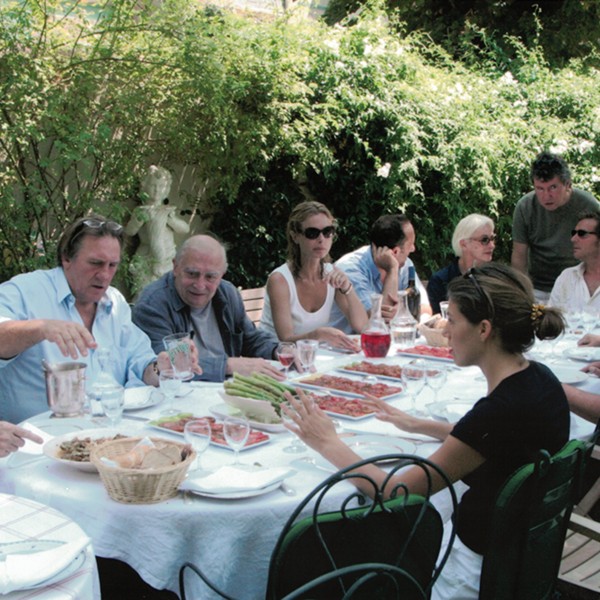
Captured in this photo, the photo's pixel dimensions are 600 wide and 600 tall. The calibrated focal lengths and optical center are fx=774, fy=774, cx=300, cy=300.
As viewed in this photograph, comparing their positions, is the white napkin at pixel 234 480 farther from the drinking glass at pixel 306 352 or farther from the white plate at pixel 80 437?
the drinking glass at pixel 306 352

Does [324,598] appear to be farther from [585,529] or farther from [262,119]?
[262,119]

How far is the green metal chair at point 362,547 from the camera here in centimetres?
166

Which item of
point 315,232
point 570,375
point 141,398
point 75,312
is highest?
point 315,232

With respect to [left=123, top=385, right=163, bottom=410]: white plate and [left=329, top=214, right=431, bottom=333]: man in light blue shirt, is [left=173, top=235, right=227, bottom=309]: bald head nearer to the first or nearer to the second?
[left=123, top=385, right=163, bottom=410]: white plate

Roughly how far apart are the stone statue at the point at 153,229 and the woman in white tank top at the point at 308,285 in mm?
2136

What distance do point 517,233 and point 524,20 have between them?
8.08 m

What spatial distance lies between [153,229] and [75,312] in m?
3.50

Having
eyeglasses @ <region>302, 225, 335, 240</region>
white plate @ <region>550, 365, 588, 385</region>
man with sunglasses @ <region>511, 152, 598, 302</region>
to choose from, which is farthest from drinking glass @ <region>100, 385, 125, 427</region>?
man with sunglasses @ <region>511, 152, 598, 302</region>

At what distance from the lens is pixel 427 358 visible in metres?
3.86

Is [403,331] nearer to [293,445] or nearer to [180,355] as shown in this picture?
[180,355]

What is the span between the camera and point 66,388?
8.64ft

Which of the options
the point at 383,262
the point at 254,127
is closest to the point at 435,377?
the point at 383,262

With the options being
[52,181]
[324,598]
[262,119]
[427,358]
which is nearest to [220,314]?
[427,358]

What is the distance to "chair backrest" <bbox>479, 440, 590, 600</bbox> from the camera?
6.28 ft
